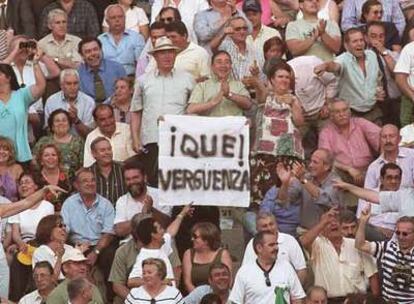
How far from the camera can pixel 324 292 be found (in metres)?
18.2

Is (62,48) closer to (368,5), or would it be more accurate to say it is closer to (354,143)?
(368,5)

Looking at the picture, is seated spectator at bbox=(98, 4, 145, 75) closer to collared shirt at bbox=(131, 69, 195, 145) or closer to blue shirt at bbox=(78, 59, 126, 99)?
blue shirt at bbox=(78, 59, 126, 99)

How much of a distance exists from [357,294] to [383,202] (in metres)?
1.21

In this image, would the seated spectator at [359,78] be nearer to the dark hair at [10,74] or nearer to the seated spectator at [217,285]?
the dark hair at [10,74]

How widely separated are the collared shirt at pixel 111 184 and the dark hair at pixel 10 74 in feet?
5.10

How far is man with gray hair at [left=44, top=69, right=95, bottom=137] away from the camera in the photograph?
2117cm

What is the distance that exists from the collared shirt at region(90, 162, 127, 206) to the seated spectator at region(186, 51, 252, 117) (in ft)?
3.24

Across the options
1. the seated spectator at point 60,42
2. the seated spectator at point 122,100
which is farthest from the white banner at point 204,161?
the seated spectator at point 60,42

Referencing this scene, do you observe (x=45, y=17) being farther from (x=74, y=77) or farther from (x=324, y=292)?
(x=324, y=292)

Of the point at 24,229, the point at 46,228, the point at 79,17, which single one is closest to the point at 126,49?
the point at 79,17

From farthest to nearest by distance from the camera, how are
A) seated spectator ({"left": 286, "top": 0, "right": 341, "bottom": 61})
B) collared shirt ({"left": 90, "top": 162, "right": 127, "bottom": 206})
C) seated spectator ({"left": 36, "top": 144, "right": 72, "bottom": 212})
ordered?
seated spectator ({"left": 286, "top": 0, "right": 341, "bottom": 61}), seated spectator ({"left": 36, "top": 144, "right": 72, "bottom": 212}), collared shirt ({"left": 90, "top": 162, "right": 127, "bottom": 206})

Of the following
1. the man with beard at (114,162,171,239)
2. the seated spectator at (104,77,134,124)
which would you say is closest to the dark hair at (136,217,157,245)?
the man with beard at (114,162,171,239)

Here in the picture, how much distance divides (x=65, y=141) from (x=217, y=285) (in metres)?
3.15

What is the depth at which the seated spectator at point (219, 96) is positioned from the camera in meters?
20.3
